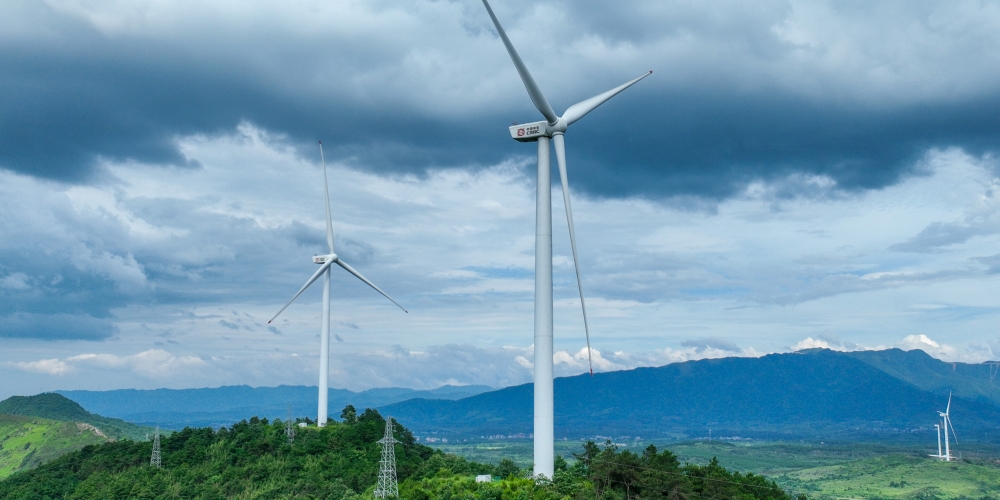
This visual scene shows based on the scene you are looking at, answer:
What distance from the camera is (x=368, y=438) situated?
14062cm

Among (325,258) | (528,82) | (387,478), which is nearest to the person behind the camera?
(528,82)

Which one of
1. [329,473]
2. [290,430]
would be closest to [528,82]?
[329,473]

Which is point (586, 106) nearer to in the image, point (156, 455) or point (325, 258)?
point (325, 258)

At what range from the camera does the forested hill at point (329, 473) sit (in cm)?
8200

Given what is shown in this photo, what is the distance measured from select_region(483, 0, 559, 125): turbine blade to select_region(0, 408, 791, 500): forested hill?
3302 centimetres

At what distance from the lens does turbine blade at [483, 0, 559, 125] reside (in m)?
67.7

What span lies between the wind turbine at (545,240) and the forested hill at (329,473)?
522 cm

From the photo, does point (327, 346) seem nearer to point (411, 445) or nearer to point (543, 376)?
point (411, 445)

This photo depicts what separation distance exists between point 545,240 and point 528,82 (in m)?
14.0

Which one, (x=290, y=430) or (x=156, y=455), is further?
(x=156, y=455)

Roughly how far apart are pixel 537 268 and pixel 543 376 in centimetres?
959

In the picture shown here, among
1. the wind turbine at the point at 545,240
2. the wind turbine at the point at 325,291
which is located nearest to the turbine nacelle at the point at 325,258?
the wind turbine at the point at 325,291

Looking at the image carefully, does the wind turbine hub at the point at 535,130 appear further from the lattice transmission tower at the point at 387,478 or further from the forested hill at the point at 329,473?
the lattice transmission tower at the point at 387,478

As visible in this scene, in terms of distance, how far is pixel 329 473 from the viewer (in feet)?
412
